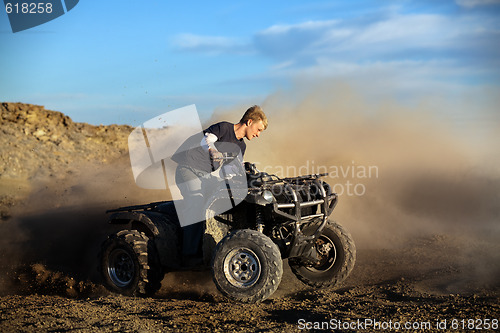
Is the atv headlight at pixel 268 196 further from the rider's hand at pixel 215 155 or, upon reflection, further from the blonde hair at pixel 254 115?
the blonde hair at pixel 254 115

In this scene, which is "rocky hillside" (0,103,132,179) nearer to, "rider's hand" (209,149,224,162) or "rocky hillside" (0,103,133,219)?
"rocky hillside" (0,103,133,219)

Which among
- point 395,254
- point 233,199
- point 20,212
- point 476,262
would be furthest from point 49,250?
point 476,262

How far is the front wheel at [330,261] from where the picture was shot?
7.33 m

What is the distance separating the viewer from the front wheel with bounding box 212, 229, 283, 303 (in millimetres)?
6227

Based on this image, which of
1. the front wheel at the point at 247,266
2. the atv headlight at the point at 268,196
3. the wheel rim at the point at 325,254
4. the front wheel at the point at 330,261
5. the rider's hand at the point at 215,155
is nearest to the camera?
the front wheel at the point at 247,266

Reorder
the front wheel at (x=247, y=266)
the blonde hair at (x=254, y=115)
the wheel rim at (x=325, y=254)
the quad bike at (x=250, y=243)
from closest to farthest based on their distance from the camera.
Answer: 1. the front wheel at (x=247, y=266)
2. the quad bike at (x=250, y=243)
3. the blonde hair at (x=254, y=115)
4. the wheel rim at (x=325, y=254)

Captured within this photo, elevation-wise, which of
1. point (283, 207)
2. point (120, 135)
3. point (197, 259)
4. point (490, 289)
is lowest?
point (490, 289)

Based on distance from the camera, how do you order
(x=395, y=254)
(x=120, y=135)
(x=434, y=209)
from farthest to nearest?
(x=120, y=135) < (x=434, y=209) < (x=395, y=254)

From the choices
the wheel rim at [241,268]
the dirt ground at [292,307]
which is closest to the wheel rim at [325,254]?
the dirt ground at [292,307]

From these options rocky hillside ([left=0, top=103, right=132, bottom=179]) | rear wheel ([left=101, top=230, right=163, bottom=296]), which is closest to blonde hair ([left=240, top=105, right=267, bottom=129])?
rear wheel ([left=101, top=230, right=163, bottom=296])

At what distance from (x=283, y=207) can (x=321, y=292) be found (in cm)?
144

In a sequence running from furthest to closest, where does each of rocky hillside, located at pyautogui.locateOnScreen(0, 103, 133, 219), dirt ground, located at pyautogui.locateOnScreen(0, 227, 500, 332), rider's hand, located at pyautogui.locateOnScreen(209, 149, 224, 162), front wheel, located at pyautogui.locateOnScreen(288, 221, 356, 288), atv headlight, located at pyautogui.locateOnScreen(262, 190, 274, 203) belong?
A: rocky hillside, located at pyautogui.locateOnScreen(0, 103, 133, 219), front wheel, located at pyautogui.locateOnScreen(288, 221, 356, 288), rider's hand, located at pyautogui.locateOnScreen(209, 149, 224, 162), atv headlight, located at pyautogui.locateOnScreen(262, 190, 274, 203), dirt ground, located at pyautogui.locateOnScreen(0, 227, 500, 332)

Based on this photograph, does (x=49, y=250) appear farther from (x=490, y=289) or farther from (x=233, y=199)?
(x=490, y=289)

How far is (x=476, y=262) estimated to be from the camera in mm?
8633
